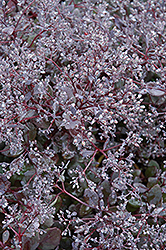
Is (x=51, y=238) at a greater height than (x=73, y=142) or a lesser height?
lesser

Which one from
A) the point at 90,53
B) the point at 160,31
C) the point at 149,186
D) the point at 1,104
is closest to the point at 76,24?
the point at 90,53

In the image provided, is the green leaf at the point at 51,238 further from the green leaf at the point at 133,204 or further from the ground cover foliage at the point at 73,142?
the green leaf at the point at 133,204

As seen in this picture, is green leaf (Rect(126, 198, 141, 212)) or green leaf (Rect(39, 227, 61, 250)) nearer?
green leaf (Rect(39, 227, 61, 250))

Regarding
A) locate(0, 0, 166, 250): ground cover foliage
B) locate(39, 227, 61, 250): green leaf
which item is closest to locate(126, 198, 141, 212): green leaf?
locate(0, 0, 166, 250): ground cover foliage

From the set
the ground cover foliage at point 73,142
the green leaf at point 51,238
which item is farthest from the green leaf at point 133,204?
the green leaf at point 51,238

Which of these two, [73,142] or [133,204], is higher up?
[73,142]

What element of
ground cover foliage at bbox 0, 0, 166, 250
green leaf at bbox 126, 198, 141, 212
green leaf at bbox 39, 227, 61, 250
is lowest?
green leaf at bbox 126, 198, 141, 212

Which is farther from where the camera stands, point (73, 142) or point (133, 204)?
point (133, 204)

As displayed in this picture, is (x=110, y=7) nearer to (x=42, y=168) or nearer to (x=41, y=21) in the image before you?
(x=41, y=21)

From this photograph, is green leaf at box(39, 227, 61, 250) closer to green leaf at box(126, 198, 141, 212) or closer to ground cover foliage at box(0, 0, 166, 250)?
ground cover foliage at box(0, 0, 166, 250)
